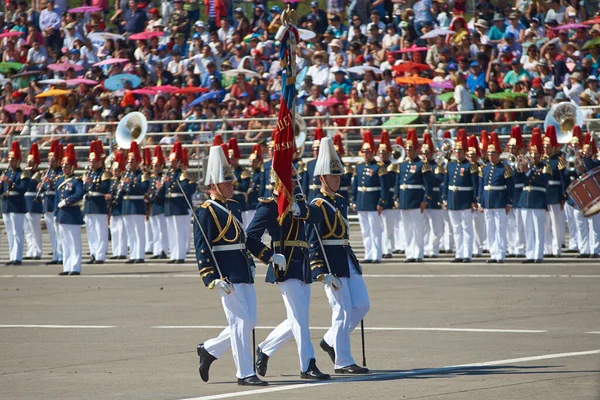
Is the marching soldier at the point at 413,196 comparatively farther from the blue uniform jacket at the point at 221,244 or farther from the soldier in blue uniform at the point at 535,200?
the blue uniform jacket at the point at 221,244

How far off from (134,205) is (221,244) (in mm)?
14760

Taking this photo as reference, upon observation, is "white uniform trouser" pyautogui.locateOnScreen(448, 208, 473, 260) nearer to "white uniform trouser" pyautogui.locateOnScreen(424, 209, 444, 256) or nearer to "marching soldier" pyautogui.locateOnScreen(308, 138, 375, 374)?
"white uniform trouser" pyautogui.locateOnScreen(424, 209, 444, 256)

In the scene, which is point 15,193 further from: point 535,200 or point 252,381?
point 252,381

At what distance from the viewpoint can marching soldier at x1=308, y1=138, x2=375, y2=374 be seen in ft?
35.8

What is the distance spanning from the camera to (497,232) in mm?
22078

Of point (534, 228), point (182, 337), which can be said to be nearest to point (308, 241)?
point (182, 337)

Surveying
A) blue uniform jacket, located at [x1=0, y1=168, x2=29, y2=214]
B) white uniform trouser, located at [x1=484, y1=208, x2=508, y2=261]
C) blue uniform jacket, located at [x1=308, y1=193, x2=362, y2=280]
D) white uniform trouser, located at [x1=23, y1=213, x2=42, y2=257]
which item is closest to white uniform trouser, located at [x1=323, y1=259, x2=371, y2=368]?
blue uniform jacket, located at [x1=308, y1=193, x2=362, y2=280]

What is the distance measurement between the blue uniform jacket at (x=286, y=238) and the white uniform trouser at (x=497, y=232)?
11.7m

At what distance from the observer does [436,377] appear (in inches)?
410

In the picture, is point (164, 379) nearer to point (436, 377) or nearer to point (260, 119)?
point (436, 377)

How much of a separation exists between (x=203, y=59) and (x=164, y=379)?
2234 cm

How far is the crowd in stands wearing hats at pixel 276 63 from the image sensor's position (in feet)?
89.7

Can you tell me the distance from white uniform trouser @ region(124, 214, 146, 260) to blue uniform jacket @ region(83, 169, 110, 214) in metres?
0.79

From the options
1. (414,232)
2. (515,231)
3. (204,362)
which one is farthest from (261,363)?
(515,231)
